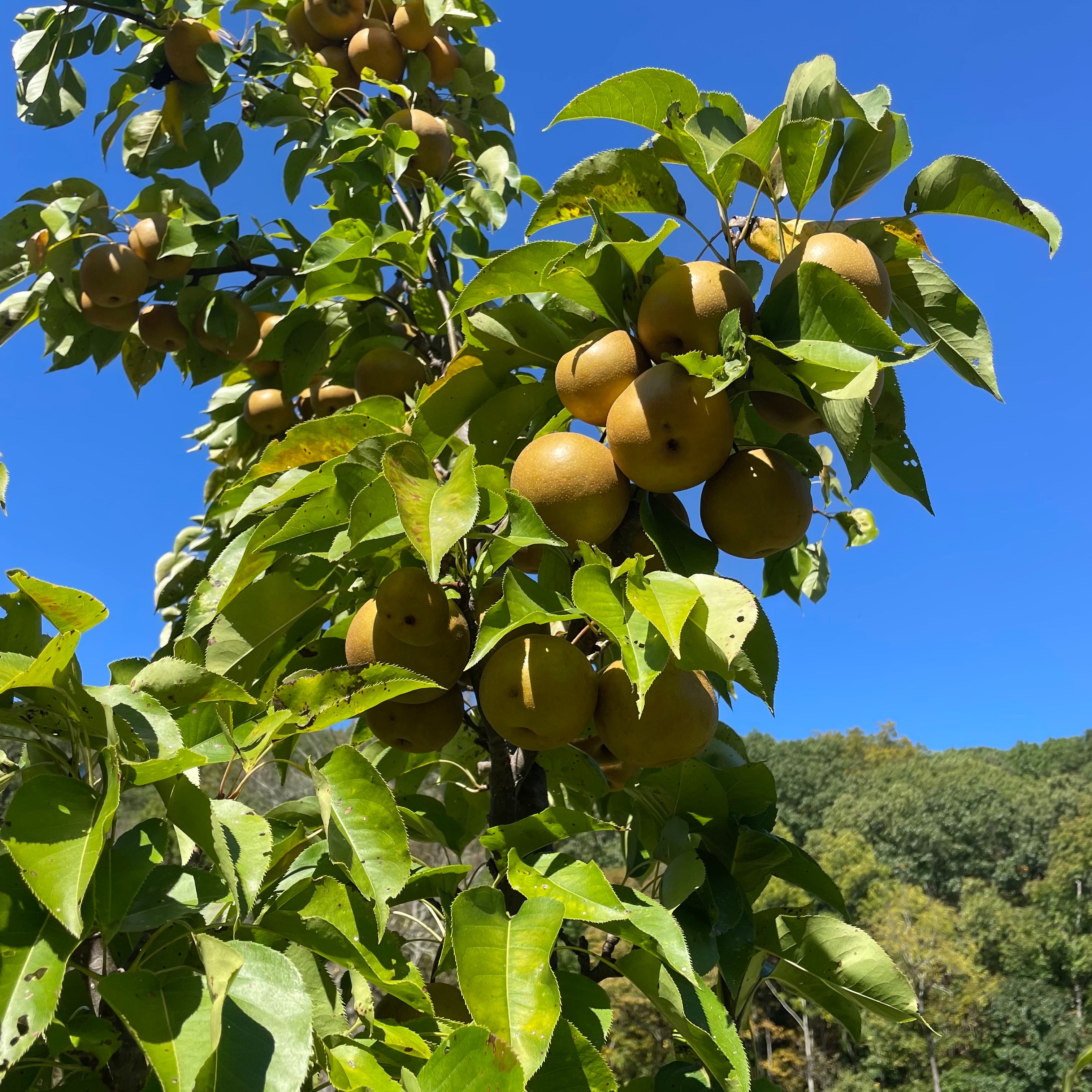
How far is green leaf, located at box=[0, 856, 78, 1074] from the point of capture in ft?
2.20

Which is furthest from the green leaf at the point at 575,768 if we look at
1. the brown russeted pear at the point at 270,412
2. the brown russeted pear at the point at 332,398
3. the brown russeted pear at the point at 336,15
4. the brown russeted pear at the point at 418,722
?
the brown russeted pear at the point at 336,15

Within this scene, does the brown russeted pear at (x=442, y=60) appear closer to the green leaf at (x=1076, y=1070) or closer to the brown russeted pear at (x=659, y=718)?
the brown russeted pear at (x=659, y=718)

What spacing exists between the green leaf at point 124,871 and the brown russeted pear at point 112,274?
2.04 m

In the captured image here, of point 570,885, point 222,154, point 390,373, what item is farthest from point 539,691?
point 222,154

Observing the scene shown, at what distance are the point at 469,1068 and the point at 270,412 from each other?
2169 mm

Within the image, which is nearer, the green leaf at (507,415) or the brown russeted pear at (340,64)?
the green leaf at (507,415)

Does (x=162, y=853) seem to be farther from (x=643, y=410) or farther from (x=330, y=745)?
(x=330, y=745)

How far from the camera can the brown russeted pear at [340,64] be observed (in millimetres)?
2865

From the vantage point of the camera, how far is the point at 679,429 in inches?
41.8

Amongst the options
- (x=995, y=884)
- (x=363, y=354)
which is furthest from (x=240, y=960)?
(x=995, y=884)

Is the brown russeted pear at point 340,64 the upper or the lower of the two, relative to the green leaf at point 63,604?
upper

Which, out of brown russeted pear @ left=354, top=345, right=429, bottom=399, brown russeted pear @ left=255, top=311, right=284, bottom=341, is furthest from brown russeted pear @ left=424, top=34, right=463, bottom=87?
brown russeted pear @ left=354, top=345, right=429, bottom=399

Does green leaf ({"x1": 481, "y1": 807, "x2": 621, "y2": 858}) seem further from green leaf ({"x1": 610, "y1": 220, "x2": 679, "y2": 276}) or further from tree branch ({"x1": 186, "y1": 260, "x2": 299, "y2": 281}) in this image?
tree branch ({"x1": 186, "y1": 260, "x2": 299, "y2": 281})

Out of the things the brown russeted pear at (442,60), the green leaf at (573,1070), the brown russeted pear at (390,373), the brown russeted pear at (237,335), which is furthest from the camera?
the brown russeted pear at (442,60)
